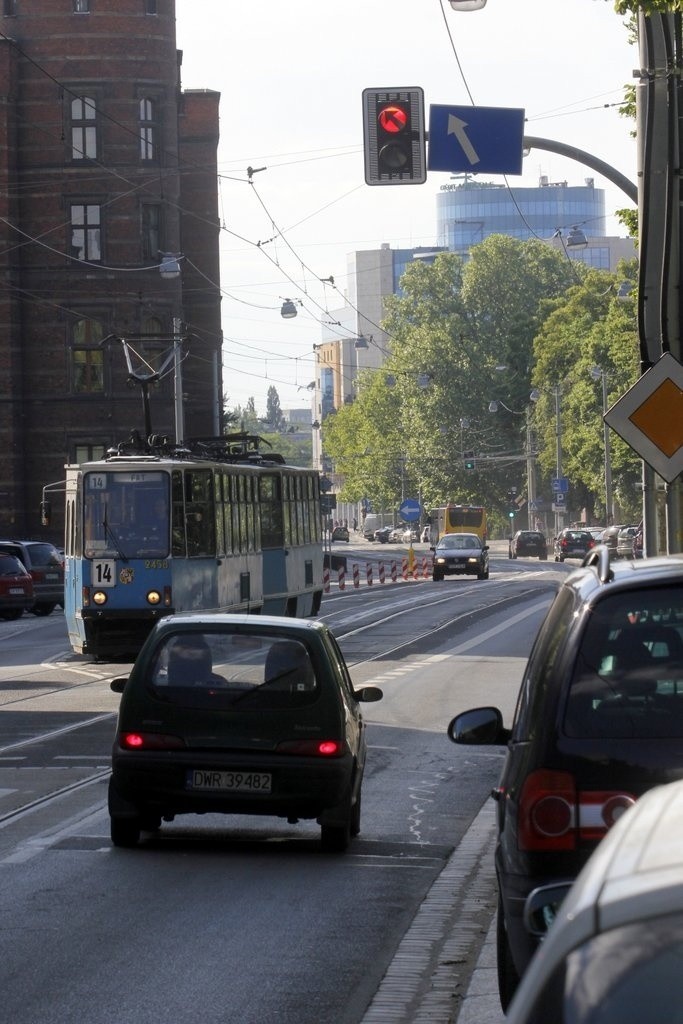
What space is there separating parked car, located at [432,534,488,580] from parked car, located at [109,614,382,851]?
189 ft

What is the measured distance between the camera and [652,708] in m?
5.71

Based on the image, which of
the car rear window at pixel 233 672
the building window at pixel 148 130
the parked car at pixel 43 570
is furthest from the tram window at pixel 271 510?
the building window at pixel 148 130

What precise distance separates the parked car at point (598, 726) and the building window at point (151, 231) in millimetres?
59073

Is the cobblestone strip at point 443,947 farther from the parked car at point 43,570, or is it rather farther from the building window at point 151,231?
the building window at point 151,231

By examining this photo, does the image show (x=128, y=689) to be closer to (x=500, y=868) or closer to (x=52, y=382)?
(x=500, y=868)

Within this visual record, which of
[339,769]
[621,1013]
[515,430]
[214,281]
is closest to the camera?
[621,1013]

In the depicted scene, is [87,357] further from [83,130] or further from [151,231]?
[83,130]

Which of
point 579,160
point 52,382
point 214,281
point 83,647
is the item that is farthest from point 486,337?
point 579,160

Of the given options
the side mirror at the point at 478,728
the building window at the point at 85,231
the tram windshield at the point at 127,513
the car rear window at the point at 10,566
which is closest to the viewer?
the side mirror at the point at 478,728

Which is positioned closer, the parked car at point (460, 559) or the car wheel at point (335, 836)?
the car wheel at point (335, 836)

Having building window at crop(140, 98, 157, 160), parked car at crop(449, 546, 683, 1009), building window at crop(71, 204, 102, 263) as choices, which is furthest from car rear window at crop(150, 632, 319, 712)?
building window at crop(71, 204, 102, 263)

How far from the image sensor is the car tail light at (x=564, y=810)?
564 cm

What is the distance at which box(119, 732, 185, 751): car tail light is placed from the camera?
37.2ft

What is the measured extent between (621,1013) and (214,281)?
7285 cm
